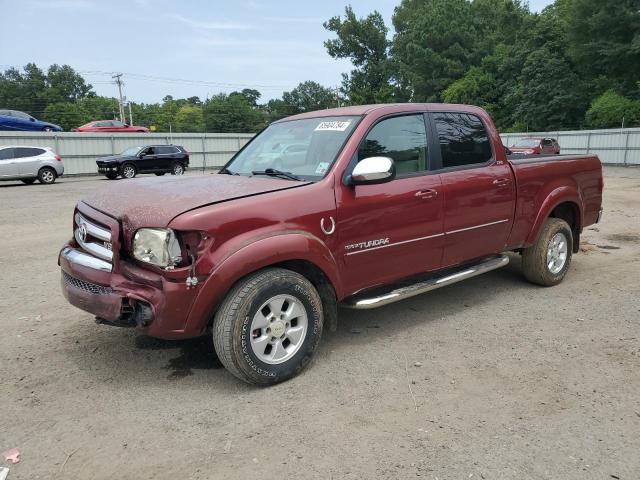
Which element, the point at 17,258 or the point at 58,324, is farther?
the point at 17,258

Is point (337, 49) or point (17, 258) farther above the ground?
point (337, 49)

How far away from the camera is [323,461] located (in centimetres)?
262

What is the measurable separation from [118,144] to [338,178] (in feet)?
92.4

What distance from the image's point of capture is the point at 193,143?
106ft

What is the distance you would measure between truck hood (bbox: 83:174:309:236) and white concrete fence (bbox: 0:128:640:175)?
24986 millimetres

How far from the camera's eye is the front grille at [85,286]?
10.7 feet

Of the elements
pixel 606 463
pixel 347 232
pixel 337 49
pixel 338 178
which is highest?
pixel 337 49

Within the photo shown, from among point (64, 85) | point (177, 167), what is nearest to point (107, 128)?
point (177, 167)

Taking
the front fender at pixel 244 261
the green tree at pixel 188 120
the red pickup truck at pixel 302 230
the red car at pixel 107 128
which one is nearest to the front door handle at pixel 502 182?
the red pickup truck at pixel 302 230

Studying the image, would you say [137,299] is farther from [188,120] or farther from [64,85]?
[188,120]

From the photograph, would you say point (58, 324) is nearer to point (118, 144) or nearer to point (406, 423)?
point (406, 423)

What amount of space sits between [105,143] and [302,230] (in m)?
28.0

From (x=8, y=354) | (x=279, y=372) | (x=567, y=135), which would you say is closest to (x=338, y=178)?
(x=279, y=372)

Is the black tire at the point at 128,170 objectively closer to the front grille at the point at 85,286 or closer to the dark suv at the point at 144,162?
the dark suv at the point at 144,162
